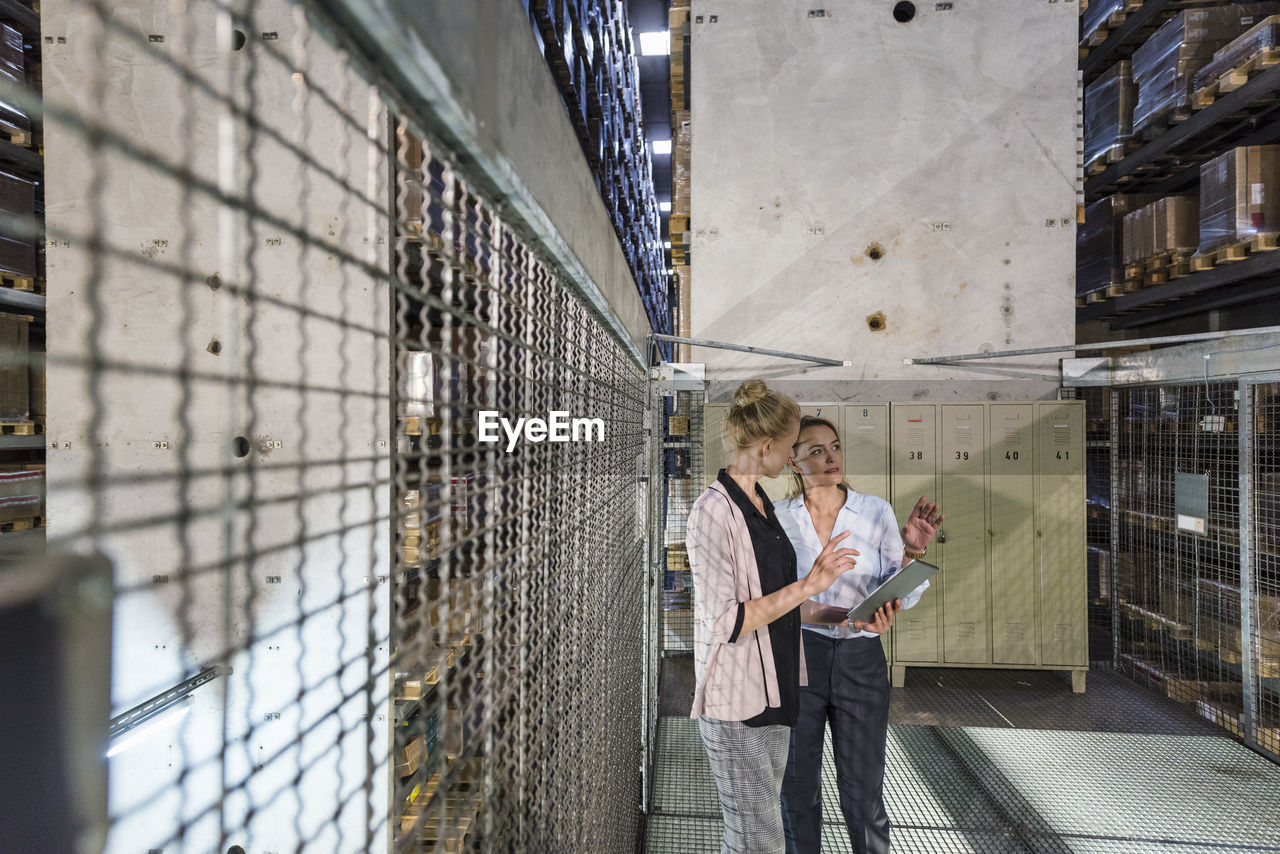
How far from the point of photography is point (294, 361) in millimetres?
2461

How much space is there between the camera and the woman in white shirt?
2445 millimetres

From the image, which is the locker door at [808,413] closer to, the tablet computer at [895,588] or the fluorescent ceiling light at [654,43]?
the tablet computer at [895,588]

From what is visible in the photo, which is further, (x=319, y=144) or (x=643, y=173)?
(x=643, y=173)

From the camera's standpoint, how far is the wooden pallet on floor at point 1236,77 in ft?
14.4

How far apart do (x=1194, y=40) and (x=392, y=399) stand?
709cm

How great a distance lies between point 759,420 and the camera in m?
2.24

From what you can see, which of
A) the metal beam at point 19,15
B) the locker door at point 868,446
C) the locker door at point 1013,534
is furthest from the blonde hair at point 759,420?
the metal beam at point 19,15

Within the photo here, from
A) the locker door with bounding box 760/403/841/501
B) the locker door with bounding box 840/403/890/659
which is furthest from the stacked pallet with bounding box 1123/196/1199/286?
the locker door with bounding box 760/403/841/501

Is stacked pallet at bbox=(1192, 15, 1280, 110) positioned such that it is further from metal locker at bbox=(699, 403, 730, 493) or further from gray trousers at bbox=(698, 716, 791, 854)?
gray trousers at bbox=(698, 716, 791, 854)

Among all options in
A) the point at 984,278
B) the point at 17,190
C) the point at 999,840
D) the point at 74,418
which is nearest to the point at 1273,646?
the point at 999,840

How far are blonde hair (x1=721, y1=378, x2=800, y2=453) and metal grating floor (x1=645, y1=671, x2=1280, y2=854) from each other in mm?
2279

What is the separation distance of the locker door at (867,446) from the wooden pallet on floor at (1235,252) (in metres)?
2.68

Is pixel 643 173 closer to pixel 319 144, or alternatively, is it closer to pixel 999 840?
pixel 319 144

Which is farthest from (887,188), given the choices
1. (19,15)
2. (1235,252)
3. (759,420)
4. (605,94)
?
(19,15)
